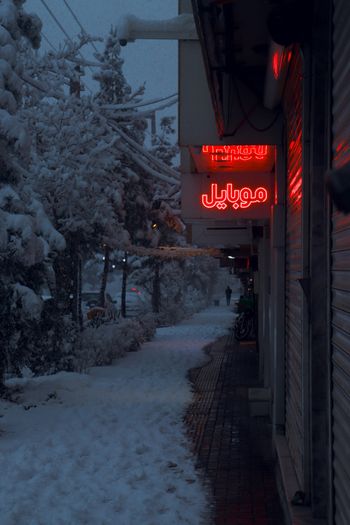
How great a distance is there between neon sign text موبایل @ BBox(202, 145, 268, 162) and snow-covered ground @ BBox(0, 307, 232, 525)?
348 cm

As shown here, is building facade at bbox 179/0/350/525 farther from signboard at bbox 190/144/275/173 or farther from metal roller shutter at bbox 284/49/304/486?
signboard at bbox 190/144/275/173

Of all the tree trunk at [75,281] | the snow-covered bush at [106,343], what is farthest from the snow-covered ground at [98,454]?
the tree trunk at [75,281]

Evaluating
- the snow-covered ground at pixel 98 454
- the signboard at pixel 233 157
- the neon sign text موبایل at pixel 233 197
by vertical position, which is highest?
the signboard at pixel 233 157

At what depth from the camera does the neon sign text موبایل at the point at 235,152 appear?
29.7 feet

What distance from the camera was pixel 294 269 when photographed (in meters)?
6.58

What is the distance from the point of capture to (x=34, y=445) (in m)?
8.53

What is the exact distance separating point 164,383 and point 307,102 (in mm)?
9762

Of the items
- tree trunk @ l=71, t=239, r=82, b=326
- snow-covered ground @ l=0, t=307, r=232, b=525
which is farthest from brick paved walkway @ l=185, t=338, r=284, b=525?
tree trunk @ l=71, t=239, r=82, b=326

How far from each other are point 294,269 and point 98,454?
3290 mm

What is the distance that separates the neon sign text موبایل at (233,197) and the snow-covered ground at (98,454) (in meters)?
2.95

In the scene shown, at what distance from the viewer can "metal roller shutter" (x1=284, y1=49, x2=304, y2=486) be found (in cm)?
586

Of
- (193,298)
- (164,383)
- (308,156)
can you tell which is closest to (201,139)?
(308,156)

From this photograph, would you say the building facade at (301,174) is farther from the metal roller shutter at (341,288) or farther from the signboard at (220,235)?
the signboard at (220,235)

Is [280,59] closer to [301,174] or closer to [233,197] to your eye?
[301,174]
